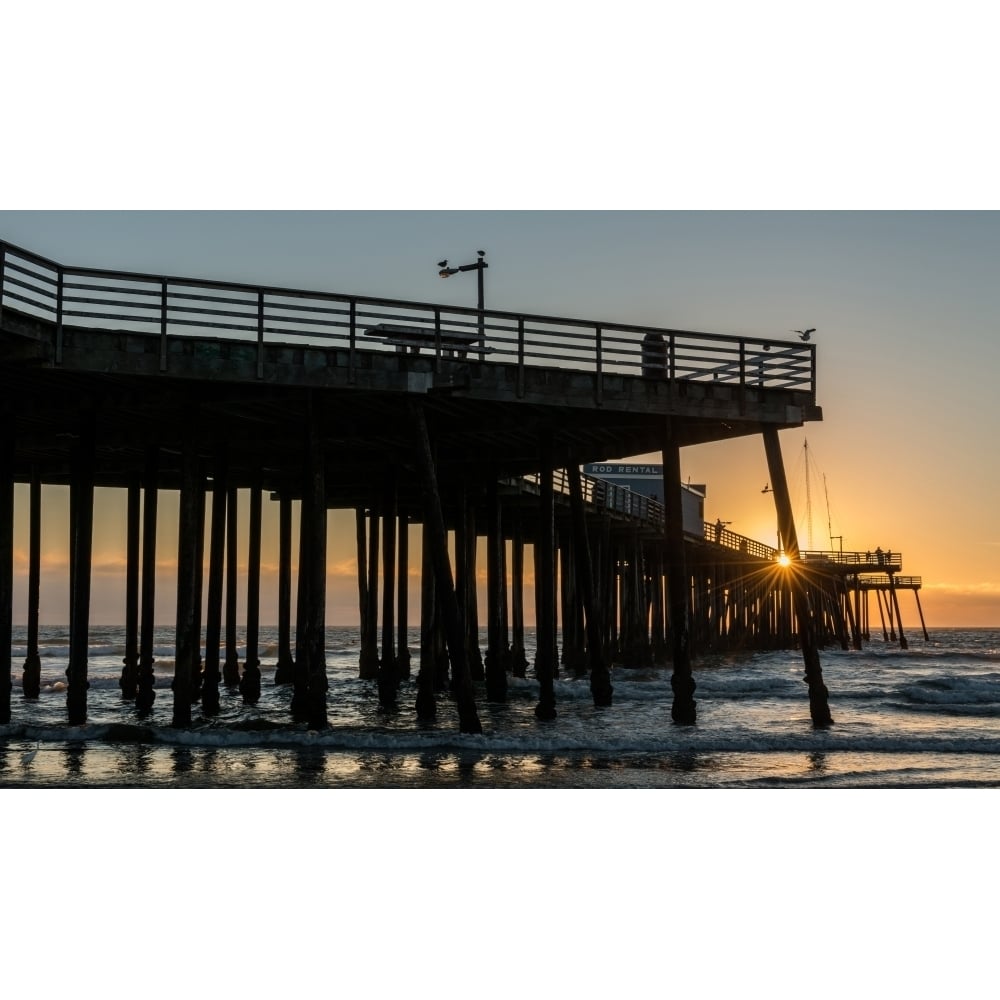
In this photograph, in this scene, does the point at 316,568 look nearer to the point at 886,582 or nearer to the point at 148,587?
the point at 148,587

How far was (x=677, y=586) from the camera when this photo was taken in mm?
19641

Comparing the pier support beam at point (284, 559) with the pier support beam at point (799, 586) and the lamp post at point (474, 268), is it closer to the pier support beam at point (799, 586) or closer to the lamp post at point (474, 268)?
the lamp post at point (474, 268)

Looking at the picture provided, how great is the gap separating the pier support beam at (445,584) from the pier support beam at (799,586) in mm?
5483

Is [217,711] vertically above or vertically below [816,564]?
below

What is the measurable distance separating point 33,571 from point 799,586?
1618 cm

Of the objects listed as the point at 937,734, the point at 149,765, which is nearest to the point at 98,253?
the point at 149,765

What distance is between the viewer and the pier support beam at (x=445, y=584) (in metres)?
17.2

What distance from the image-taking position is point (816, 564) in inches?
2472

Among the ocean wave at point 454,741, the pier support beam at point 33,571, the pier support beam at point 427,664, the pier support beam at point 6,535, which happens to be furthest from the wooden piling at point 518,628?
the pier support beam at point 6,535

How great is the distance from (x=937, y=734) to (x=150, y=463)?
14930 mm

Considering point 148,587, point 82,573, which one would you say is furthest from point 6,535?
point 148,587

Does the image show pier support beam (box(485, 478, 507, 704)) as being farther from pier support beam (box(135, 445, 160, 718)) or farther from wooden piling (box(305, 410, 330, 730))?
wooden piling (box(305, 410, 330, 730))

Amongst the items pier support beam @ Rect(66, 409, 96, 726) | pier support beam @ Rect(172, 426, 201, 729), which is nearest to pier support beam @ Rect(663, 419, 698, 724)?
pier support beam @ Rect(172, 426, 201, 729)

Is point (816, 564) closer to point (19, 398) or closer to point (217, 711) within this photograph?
point (217, 711)
